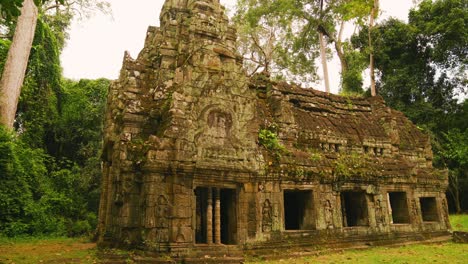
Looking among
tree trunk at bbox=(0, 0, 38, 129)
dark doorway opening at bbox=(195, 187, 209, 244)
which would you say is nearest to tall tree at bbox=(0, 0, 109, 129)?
tree trunk at bbox=(0, 0, 38, 129)

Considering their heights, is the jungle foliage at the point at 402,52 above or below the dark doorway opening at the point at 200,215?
above

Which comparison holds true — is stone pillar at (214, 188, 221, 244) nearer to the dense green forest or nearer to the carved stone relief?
the carved stone relief

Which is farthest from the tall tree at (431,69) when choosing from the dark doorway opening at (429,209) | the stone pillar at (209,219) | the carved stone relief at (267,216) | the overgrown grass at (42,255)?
the overgrown grass at (42,255)

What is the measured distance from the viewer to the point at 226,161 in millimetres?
9133

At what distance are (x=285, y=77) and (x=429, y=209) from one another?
616 inches

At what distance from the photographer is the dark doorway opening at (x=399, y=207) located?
508 inches

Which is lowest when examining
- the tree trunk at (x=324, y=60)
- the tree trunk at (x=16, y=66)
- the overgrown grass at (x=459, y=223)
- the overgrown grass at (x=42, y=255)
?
the overgrown grass at (x=42, y=255)

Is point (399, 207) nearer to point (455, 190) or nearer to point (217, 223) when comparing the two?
point (217, 223)

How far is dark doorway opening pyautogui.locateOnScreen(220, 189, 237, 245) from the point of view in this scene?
9234 millimetres

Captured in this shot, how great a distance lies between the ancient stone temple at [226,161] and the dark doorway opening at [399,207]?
0.04 meters

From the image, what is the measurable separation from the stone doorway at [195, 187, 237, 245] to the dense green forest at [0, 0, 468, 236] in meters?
7.49

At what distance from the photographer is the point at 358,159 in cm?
1214

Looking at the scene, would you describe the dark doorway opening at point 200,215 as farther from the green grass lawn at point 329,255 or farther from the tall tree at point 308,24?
the tall tree at point 308,24

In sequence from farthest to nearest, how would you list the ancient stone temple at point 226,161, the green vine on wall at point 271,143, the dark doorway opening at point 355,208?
the dark doorway opening at point 355,208
the green vine on wall at point 271,143
the ancient stone temple at point 226,161
